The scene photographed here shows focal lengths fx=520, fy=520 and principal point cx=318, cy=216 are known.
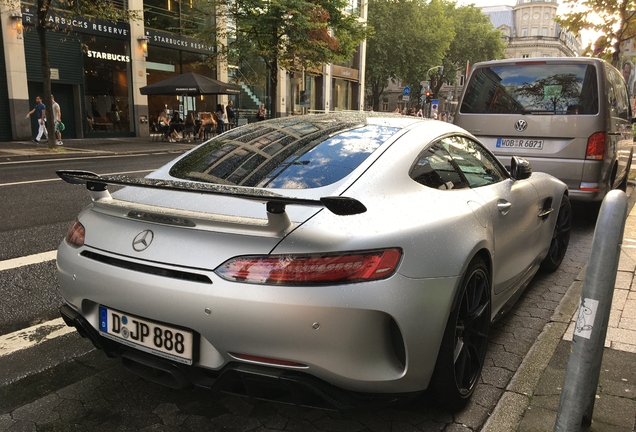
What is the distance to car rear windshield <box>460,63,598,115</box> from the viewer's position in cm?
646

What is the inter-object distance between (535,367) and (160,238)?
2154 millimetres

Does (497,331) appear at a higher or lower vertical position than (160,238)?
lower

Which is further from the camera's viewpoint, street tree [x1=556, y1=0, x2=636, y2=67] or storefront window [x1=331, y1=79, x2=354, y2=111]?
storefront window [x1=331, y1=79, x2=354, y2=111]

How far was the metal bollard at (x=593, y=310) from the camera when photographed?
6.14 feet

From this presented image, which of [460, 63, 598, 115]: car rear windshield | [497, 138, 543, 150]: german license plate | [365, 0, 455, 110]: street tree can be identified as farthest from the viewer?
[365, 0, 455, 110]: street tree

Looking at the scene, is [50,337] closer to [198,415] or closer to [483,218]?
[198,415]

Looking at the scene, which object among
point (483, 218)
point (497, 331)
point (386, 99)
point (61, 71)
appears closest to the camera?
point (483, 218)

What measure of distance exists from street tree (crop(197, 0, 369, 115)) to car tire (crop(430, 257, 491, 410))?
19155mm

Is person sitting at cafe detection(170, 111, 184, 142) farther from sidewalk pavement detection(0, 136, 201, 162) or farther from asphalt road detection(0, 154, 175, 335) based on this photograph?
asphalt road detection(0, 154, 175, 335)

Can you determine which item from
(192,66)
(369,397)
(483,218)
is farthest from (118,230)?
(192,66)

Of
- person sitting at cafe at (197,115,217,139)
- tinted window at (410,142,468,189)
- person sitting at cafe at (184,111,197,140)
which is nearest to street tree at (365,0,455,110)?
person sitting at cafe at (197,115,217,139)

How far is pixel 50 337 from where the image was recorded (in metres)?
3.25

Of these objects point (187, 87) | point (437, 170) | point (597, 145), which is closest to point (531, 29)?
point (187, 87)

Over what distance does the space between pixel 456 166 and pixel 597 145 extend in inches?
166
